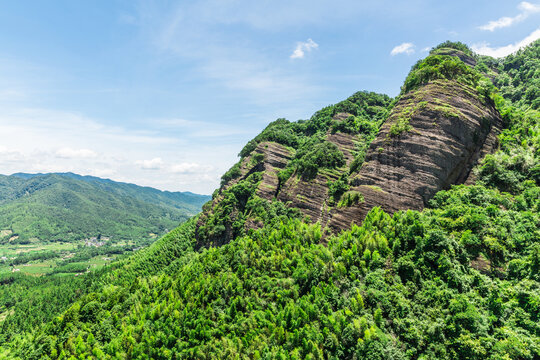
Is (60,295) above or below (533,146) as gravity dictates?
below

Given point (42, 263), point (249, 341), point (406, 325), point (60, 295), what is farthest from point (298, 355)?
point (42, 263)

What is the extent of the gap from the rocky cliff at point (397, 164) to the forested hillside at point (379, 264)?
270 millimetres

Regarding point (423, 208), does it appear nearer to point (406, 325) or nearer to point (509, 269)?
point (509, 269)

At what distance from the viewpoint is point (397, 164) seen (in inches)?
1729

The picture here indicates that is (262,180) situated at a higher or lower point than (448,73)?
lower

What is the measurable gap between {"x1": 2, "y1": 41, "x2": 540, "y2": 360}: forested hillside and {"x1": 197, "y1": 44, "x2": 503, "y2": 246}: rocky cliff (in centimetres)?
27

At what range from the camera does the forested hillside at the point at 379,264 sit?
26.1m

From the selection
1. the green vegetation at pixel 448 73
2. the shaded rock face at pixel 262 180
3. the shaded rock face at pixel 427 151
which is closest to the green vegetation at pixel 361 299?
the shaded rock face at pixel 427 151

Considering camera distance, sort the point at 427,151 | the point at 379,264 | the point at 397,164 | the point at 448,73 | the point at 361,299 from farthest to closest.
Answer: the point at 448,73 → the point at 397,164 → the point at 427,151 → the point at 379,264 → the point at 361,299

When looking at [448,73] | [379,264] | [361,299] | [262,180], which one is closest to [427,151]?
[448,73]

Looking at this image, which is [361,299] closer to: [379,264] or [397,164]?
[379,264]

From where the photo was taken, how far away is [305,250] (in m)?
42.0

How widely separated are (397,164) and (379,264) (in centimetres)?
1939

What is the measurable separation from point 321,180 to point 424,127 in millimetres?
21591
